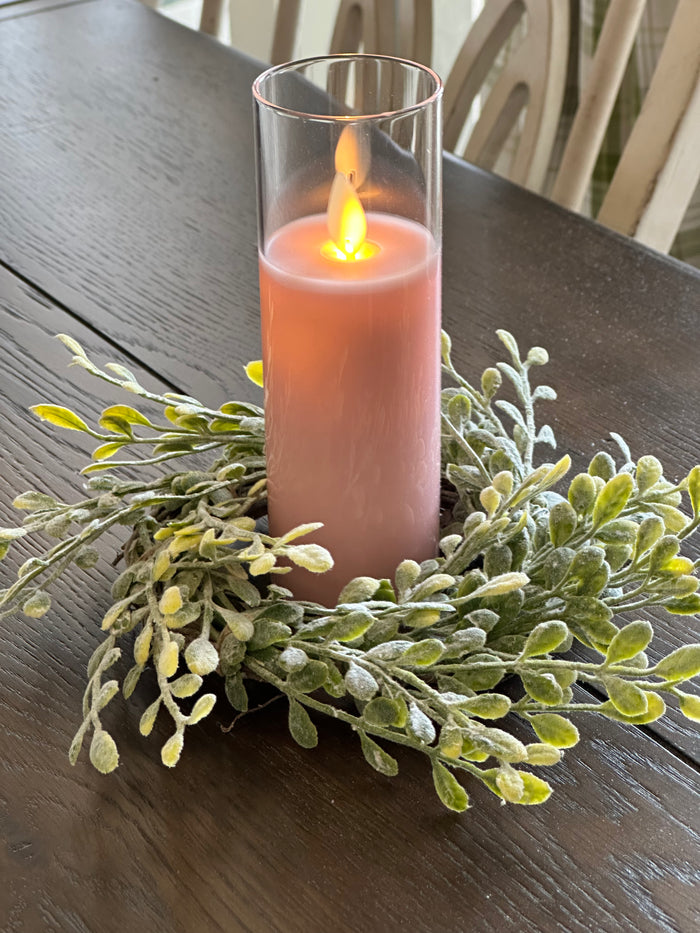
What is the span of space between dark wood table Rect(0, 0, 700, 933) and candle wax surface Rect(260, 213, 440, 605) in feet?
0.29

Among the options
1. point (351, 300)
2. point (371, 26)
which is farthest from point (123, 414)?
point (371, 26)

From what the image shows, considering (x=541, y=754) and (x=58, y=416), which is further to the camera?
(x=58, y=416)

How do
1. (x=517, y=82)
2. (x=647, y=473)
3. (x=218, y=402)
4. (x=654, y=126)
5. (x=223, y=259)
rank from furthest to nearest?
(x=517, y=82) < (x=654, y=126) < (x=223, y=259) < (x=218, y=402) < (x=647, y=473)

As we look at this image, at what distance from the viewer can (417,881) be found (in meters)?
0.41

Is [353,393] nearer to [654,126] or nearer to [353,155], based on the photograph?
[353,155]

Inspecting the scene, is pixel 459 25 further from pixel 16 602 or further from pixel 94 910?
pixel 94 910

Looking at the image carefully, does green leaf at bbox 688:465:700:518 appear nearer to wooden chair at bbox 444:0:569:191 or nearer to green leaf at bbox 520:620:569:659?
green leaf at bbox 520:620:569:659

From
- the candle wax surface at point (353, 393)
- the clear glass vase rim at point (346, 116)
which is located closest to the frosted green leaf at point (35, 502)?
the candle wax surface at point (353, 393)

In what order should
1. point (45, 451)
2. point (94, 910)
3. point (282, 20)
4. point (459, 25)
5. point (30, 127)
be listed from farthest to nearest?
1. point (459, 25)
2. point (282, 20)
3. point (30, 127)
4. point (45, 451)
5. point (94, 910)

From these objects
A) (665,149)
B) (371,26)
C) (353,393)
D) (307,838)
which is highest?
(353,393)

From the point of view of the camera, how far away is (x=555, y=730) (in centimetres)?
39

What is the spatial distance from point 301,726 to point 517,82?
1.08 metres

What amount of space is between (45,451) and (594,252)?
1.44ft

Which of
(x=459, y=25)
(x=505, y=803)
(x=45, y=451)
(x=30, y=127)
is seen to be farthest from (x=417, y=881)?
(x=459, y=25)
